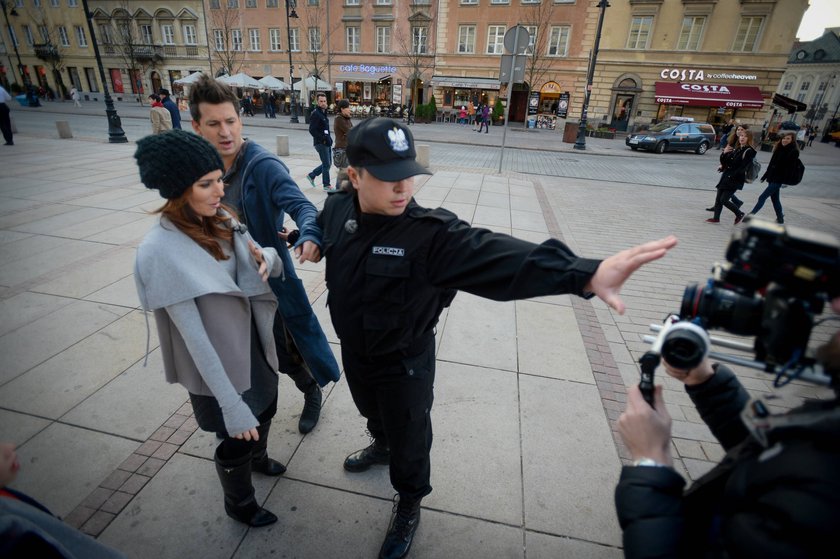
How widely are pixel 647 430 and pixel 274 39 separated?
44.1 metres

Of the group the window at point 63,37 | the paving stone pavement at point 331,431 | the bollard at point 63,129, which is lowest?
the paving stone pavement at point 331,431

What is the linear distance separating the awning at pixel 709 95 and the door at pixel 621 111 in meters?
1.97

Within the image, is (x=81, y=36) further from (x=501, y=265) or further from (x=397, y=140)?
(x=501, y=265)

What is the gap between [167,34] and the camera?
130 feet

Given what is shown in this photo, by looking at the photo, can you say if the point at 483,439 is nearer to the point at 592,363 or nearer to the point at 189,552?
the point at 592,363

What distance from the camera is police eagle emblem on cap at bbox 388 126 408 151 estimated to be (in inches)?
69.1

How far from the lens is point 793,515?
2.56ft

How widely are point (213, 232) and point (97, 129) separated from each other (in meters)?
23.5

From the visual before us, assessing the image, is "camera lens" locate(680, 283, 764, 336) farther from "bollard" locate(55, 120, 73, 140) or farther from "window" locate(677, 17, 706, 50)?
"window" locate(677, 17, 706, 50)

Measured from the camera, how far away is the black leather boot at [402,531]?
2.19 meters

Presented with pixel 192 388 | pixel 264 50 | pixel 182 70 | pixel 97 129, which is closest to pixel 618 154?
pixel 192 388

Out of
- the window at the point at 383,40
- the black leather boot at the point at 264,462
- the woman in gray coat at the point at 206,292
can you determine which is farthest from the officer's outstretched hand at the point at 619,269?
the window at the point at 383,40

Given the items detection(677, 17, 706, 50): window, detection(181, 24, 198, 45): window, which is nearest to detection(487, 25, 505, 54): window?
detection(677, 17, 706, 50): window

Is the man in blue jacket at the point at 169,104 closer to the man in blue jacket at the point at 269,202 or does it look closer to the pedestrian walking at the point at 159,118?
the pedestrian walking at the point at 159,118
